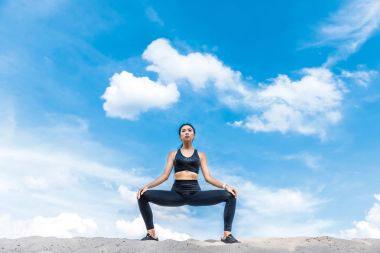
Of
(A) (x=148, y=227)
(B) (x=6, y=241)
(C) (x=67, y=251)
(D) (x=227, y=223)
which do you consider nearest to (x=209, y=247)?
(D) (x=227, y=223)

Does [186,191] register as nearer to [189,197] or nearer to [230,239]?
[189,197]

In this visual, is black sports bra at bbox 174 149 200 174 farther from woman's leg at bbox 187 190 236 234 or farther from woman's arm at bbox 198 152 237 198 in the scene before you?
woman's leg at bbox 187 190 236 234

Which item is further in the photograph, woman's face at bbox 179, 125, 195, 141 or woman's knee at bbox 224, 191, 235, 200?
woman's face at bbox 179, 125, 195, 141

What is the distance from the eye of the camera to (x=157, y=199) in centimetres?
747

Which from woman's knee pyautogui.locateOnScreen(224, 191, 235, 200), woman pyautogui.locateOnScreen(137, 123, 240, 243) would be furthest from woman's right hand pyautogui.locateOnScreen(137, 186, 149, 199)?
woman's knee pyautogui.locateOnScreen(224, 191, 235, 200)

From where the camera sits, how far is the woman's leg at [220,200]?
739 cm

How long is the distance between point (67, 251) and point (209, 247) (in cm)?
187

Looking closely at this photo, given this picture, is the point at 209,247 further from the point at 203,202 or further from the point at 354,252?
the point at 354,252

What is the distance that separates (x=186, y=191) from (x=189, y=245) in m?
0.74

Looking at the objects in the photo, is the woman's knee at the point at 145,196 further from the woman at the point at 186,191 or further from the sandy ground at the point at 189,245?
the sandy ground at the point at 189,245

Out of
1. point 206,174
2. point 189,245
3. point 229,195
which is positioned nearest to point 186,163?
point 206,174

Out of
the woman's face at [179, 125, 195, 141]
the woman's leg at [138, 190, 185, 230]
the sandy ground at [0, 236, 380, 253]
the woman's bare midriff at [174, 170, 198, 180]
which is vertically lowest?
the sandy ground at [0, 236, 380, 253]

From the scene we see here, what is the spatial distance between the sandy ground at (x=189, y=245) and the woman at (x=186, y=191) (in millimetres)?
360

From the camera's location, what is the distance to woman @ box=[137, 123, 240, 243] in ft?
24.3
